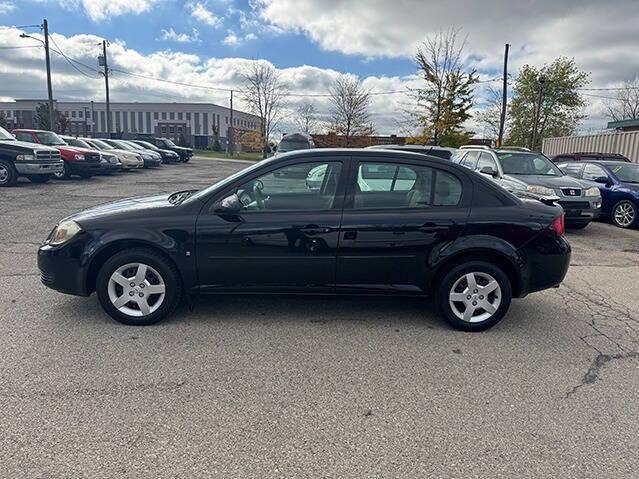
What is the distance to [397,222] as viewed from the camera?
3.76 m

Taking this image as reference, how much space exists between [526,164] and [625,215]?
2401 millimetres

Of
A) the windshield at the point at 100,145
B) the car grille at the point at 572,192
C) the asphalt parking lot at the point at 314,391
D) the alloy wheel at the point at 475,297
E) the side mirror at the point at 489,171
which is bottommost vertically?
the asphalt parking lot at the point at 314,391

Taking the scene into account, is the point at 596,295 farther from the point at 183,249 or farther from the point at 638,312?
the point at 183,249

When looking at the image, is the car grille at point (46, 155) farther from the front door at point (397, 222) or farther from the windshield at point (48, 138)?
the front door at point (397, 222)

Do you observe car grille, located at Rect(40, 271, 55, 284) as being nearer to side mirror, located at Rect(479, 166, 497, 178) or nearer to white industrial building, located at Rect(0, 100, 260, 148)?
side mirror, located at Rect(479, 166, 497, 178)

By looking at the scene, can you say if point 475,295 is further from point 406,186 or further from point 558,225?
point 406,186

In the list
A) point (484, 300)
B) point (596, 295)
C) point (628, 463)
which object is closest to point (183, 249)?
point (484, 300)

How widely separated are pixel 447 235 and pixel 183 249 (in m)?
2.31

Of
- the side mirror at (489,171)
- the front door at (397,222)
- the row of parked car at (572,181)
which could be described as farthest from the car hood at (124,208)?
the side mirror at (489,171)

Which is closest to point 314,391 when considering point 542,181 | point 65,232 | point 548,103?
point 65,232

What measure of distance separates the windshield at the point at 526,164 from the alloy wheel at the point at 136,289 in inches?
330

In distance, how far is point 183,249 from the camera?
12.3 ft

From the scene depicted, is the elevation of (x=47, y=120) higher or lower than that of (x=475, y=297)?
higher

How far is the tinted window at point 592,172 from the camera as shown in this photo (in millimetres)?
10344
